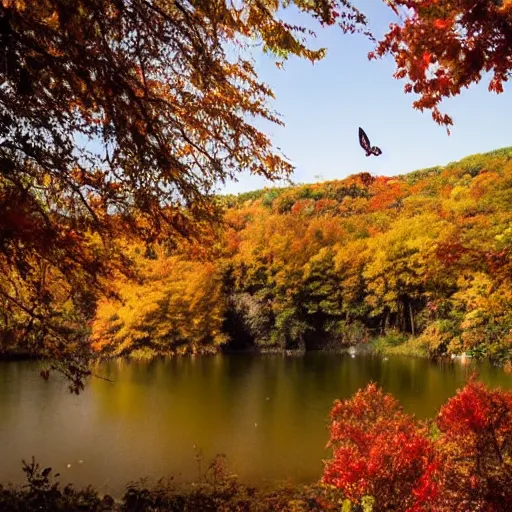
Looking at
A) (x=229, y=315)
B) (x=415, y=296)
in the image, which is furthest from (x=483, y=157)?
(x=229, y=315)

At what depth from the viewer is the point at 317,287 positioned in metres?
25.7

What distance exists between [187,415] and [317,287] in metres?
16.2

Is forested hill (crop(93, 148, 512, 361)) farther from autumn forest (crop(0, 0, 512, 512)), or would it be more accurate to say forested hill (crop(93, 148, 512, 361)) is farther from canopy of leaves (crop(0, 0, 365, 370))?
canopy of leaves (crop(0, 0, 365, 370))

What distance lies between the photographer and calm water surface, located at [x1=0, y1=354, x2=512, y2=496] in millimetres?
7301

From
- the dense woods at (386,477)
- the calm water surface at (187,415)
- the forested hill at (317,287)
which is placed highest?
the forested hill at (317,287)

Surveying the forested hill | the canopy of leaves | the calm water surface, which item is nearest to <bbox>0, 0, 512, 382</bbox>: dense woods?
the canopy of leaves

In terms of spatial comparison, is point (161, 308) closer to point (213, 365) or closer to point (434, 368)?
point (213, 365)

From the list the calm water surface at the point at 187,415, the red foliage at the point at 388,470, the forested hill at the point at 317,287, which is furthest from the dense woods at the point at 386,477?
the forested hill at the point at 317,287

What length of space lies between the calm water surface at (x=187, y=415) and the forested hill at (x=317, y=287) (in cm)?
391

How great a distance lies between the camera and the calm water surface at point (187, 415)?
7.30 meters

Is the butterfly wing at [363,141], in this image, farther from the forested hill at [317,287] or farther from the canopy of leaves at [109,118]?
the forested hill at [317,287]

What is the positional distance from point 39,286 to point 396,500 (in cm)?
350

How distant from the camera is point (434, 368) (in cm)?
1689

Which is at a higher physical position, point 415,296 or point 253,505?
point 415,296
